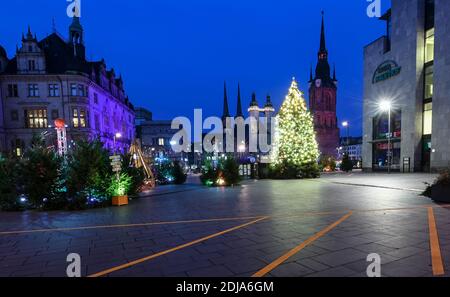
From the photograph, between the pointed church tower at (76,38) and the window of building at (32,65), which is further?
the pointed church tower at (76,38)

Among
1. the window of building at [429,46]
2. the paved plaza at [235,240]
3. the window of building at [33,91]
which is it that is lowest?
the paved plaza at [235,240]

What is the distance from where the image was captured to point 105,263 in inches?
188

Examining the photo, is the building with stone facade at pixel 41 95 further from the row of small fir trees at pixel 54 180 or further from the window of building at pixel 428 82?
the window of building at pixel 428 82

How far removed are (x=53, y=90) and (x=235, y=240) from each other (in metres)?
46.2

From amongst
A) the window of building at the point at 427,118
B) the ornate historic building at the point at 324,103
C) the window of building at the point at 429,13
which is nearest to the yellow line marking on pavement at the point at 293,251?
the window of building at the point at 427,118

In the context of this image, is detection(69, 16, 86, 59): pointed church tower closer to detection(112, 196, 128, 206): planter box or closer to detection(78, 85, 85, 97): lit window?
detection(78, 85, 85, 97): lit window

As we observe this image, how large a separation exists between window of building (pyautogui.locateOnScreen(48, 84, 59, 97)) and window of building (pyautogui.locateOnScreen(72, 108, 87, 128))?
380cm

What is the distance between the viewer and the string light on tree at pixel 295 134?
23312mm

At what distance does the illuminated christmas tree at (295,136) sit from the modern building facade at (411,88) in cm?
1277

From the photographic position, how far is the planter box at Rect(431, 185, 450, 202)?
9914 mm

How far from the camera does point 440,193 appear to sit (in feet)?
33.2

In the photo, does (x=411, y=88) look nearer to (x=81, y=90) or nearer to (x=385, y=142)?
(x=385, y=142)

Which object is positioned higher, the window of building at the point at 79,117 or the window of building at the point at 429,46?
the window of building at the point at 429,46
